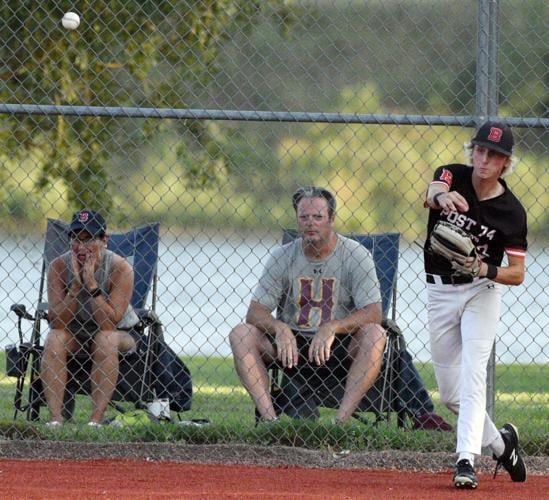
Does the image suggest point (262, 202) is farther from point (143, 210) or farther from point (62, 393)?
point (62, 393)

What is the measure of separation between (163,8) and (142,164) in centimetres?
336

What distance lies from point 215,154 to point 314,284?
459cm

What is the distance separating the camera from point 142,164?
49.2ft

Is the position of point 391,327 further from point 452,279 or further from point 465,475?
point 465,475

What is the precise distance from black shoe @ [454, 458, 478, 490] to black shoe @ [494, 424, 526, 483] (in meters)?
0.40

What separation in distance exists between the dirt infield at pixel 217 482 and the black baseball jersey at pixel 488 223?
1095 mm

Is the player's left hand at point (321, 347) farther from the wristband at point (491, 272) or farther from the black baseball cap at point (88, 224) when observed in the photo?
the wristband at point (491, 272)

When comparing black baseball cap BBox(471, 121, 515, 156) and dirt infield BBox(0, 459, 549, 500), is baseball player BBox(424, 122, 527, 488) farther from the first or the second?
dirt infield BBox(0, 459, 549, 500)

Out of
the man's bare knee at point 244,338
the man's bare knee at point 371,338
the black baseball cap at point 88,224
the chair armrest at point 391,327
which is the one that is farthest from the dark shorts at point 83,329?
the chair armrest at point 391,327

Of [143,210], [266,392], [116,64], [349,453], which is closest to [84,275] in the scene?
[266,392]

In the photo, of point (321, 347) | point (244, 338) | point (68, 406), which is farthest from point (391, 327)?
point (68, 406)

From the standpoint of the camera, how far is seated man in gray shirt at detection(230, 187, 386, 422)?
7820mm

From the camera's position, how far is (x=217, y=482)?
22.1 ft

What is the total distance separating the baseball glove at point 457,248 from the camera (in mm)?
6301
